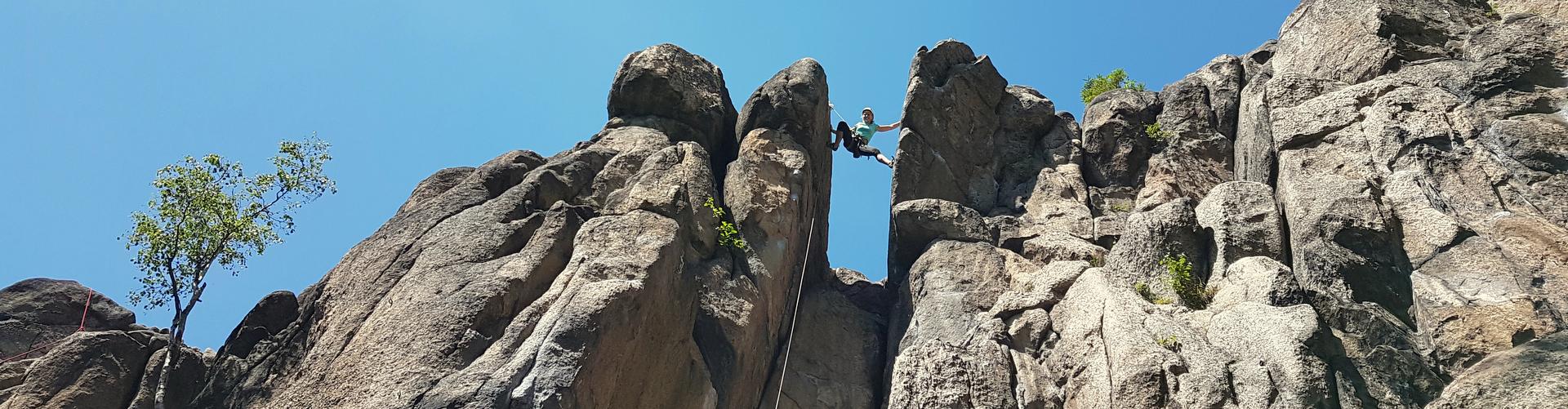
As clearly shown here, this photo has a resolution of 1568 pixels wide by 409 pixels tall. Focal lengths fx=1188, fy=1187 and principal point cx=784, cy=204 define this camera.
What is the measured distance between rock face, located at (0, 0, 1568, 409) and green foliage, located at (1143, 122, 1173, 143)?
0.20 m

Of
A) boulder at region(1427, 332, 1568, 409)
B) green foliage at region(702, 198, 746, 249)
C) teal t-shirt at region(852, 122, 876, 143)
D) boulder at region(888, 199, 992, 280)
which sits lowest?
boulder at region(1427, 332, 1568, 409)

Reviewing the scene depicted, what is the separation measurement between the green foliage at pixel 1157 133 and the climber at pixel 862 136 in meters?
6.47

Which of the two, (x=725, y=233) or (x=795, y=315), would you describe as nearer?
(x=725, y=233)

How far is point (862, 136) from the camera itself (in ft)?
105

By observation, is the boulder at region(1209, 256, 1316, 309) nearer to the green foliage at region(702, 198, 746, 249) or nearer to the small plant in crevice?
the small plant in crevice

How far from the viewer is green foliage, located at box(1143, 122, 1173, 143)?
27172 mm

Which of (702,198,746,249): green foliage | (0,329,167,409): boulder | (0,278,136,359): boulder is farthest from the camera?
(0,278,136,359): boulder

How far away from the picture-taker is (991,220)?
2617 cm

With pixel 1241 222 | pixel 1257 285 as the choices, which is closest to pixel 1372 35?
pixel 1241 222

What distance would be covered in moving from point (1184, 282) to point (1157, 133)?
320 inches

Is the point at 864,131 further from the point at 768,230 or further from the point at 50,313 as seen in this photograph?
the point at 50,313

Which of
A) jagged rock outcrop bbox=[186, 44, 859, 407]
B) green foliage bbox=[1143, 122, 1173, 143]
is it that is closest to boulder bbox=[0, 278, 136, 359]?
jagged rock outcrop bbox=[186, 44, 859, 407]

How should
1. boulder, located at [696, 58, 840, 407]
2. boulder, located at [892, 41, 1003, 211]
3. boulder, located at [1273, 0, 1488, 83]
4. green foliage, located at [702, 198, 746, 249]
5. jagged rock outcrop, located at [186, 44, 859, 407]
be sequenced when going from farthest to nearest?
1. boulder, located at [892, 41, 1003, 211]
2. green foliage, located at [702, 198, 746, 249]
3. boulder, located at [1273, 0, 1488, 83]
4. boulder, located at [696, 58, 840, 407]
5. jagged rock outcrop, located at [186, 44, 859, 407]

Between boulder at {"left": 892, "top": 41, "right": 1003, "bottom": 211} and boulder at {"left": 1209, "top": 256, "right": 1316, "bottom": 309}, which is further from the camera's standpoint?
boulder at {"left": 892, "top": 41, "right": 1003, "bottom": 211}
